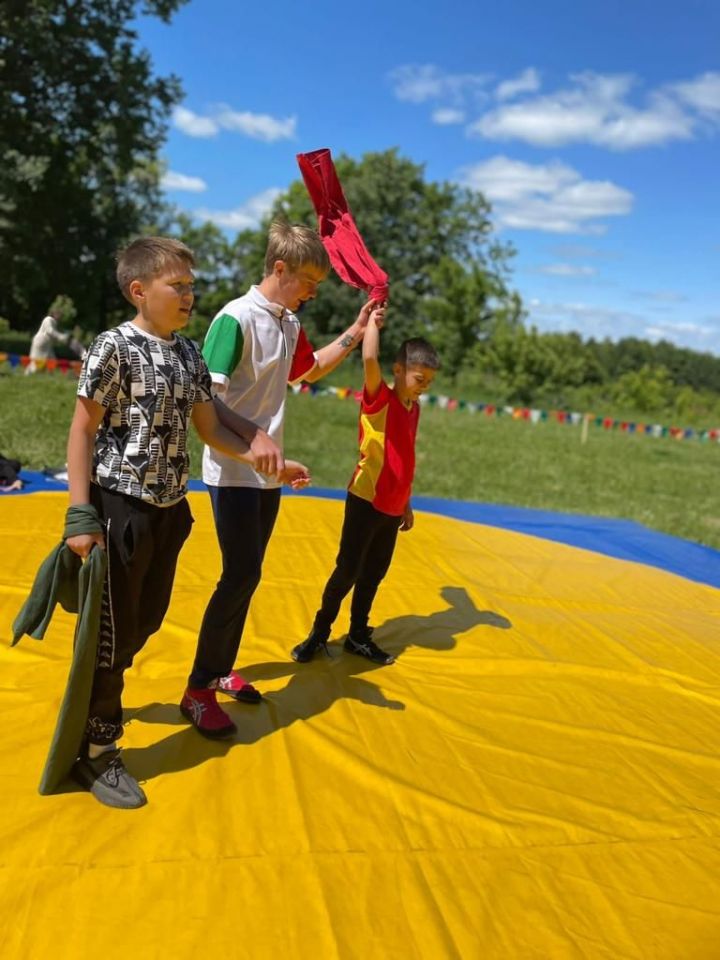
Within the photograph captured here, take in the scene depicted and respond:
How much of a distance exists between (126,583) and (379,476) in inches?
55.7

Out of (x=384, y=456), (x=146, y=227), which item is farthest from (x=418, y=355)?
(x=146, y=227)

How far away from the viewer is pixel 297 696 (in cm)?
306

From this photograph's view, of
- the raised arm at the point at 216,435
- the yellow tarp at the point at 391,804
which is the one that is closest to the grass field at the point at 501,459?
the yellow tarp at the point at 391,804

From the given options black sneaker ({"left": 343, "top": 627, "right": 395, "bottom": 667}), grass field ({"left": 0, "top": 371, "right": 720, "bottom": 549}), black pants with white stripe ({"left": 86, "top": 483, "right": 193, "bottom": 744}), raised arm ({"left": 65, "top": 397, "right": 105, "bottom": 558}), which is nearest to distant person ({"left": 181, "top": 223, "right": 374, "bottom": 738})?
black pants with white stripe ({"left": 86, "top": 483, "right": 193, "bottom": 744})

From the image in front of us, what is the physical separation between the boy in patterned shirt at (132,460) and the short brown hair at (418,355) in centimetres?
122

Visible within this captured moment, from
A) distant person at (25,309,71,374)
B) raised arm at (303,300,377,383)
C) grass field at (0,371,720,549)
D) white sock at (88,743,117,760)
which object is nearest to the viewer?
white sock at (88,743,117,760)

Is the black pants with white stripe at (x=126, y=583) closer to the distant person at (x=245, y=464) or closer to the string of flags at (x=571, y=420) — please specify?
the distant person at (x=245, y=464)

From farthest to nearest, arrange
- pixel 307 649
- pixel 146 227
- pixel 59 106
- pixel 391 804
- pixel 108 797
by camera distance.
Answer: pixel 146 227
pixel 59 106
pixel 307 649
pixel 391 804
pixel 108 797

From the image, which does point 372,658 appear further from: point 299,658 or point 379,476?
point 379,476

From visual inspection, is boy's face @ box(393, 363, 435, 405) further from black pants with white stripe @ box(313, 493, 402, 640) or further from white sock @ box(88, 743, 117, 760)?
white sock @ box(88, 743, 117, 760)

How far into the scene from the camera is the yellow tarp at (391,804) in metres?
1.87

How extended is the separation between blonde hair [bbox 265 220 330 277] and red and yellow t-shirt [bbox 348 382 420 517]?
0.80 m

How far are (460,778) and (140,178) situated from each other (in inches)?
1845

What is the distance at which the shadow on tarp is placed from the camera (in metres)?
2.54
